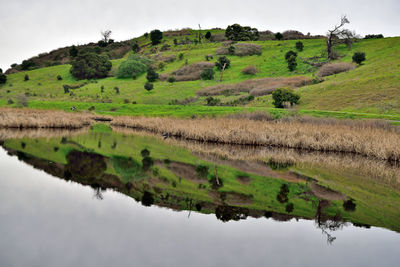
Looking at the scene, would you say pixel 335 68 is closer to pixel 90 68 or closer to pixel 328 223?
pixel 328 223

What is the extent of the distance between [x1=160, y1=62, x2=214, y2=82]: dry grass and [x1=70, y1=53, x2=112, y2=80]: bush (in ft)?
68.5

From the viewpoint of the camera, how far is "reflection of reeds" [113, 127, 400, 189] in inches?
609

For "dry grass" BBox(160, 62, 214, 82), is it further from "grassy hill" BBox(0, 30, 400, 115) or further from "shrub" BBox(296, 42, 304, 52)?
"shrub" BBox(296, 42, 304, 52)

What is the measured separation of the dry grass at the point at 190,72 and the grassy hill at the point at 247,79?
274 centimetres

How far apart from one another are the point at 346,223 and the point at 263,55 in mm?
69302

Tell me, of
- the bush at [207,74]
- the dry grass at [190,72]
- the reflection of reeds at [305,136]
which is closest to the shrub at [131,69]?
the dry grass at [190,72]

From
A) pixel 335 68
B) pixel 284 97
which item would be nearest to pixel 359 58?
pixel 335 68

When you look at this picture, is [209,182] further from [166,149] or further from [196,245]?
[166,149]

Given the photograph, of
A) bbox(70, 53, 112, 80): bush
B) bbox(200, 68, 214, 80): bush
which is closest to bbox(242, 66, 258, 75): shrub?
bbox(200, 68, 214, 80): bush

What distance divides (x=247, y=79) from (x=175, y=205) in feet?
179

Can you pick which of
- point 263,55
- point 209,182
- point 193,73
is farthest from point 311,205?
point 263,55

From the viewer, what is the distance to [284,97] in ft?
136

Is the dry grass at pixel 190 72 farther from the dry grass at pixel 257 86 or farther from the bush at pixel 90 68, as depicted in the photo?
the bush at pixel 90 68

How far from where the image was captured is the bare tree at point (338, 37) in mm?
62781
